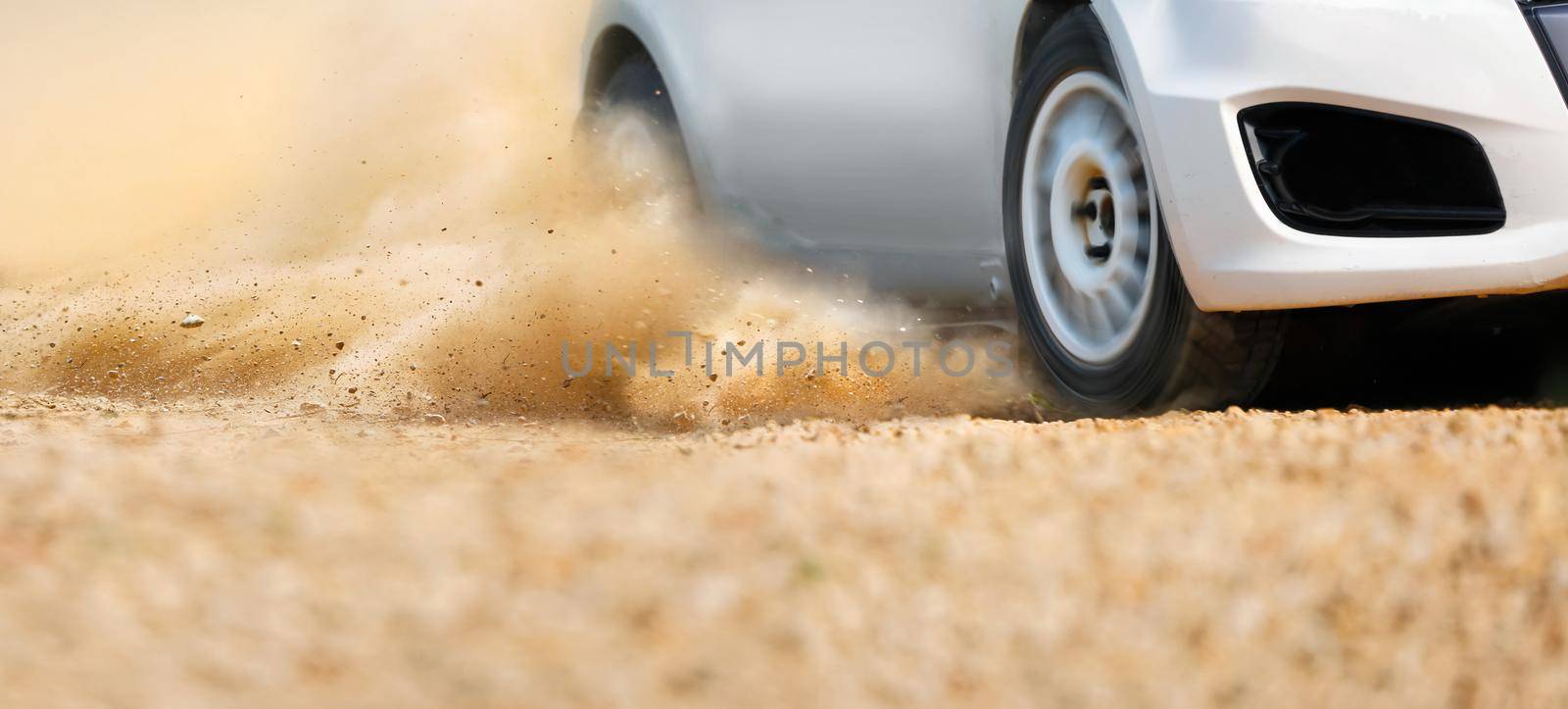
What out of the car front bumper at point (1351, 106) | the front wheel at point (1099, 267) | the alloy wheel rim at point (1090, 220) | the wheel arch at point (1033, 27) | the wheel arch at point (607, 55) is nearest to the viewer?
the car front bumper at point (1351, 106)

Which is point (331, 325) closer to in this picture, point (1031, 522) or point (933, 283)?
point (933, 283)

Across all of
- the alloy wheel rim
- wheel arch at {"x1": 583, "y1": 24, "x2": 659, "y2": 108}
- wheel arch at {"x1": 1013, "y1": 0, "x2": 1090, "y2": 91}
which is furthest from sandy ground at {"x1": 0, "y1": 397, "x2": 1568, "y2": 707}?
wheel arch at {"x1": 583, "y1": 24, "x2": 659, "y2": 108}

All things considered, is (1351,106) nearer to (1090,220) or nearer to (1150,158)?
(1150,158)

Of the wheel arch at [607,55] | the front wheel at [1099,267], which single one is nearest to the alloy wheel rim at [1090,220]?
the front wheel at [1099,267]

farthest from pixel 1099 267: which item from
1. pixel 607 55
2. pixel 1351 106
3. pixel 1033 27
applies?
pixel 607 55

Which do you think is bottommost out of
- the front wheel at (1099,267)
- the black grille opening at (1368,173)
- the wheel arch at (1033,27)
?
the front wheel at (1099,267)

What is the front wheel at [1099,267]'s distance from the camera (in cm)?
254

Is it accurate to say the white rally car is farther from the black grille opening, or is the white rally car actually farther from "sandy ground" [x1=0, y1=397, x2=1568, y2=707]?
"sandy ground" [x1=0, y1=397, x2=1568, y2=707]

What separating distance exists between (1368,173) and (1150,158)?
0.34 metres

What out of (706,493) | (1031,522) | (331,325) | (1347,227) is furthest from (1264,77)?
(331,325)

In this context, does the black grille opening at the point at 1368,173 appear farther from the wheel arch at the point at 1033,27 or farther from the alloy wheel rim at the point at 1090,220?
the wheel arch at the point at 1033,27

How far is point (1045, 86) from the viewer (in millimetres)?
2875

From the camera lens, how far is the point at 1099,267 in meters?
2.79

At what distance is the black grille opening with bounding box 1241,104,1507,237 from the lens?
2283 millimetres
